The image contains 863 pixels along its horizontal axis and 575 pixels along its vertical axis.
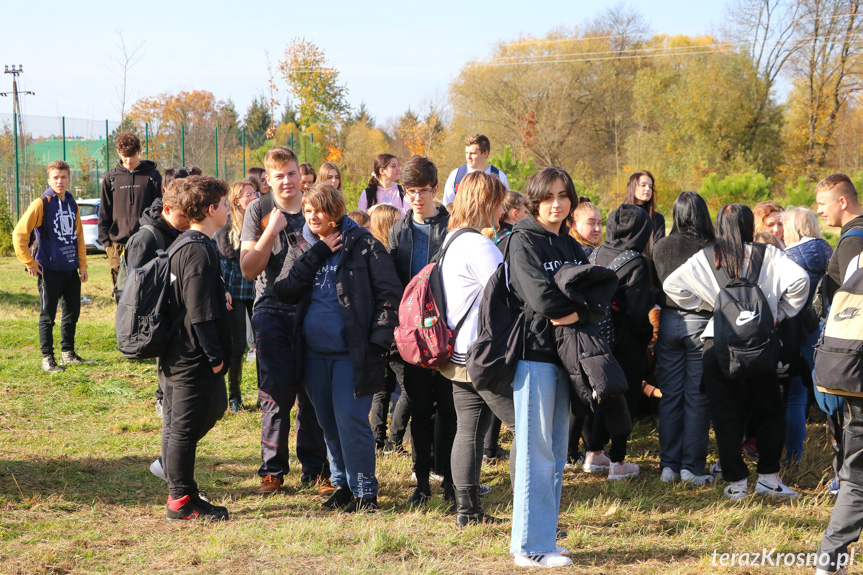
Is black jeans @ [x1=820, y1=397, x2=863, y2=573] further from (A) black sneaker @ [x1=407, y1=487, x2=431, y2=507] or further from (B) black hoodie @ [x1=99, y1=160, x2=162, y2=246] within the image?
(B) black hoodie @ [x1=99, y1=160, x2=162, y2=246]

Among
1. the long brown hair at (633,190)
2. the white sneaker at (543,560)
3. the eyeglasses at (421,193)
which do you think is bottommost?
the white sneaker at (543,560)

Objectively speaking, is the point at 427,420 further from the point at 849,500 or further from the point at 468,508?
the point at 849,500

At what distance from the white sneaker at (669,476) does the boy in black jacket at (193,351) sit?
284cm

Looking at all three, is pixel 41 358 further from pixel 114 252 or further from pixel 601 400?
pixel 601 400

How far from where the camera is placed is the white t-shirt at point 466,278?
3.77 metres

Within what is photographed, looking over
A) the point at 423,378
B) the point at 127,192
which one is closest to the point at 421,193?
the point at 423,378

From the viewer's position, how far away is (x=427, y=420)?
15.3ft

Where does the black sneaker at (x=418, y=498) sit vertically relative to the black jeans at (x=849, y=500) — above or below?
below

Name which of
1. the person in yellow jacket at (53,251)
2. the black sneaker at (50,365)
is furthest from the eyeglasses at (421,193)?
the black sneaker at (50,365)

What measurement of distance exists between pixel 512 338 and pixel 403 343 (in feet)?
2.22

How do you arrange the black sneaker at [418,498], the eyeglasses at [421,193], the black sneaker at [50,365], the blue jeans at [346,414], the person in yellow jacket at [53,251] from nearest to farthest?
the blue jeans at [346,414] < the black sneaker at [418,498] < the eyeglasses at [421,193] < the person in yellow jacket at [53,251] < the black sneaker at [50,365]

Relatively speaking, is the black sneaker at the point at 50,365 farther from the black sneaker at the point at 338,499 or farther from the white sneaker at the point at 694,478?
the white sneaker at the point at 694,478

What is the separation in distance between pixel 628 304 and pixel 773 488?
144cm

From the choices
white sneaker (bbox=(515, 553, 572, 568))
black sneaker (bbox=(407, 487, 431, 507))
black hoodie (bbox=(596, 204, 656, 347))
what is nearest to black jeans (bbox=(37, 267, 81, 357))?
black sneaker (bbox=(407, 487, 431, 507))
